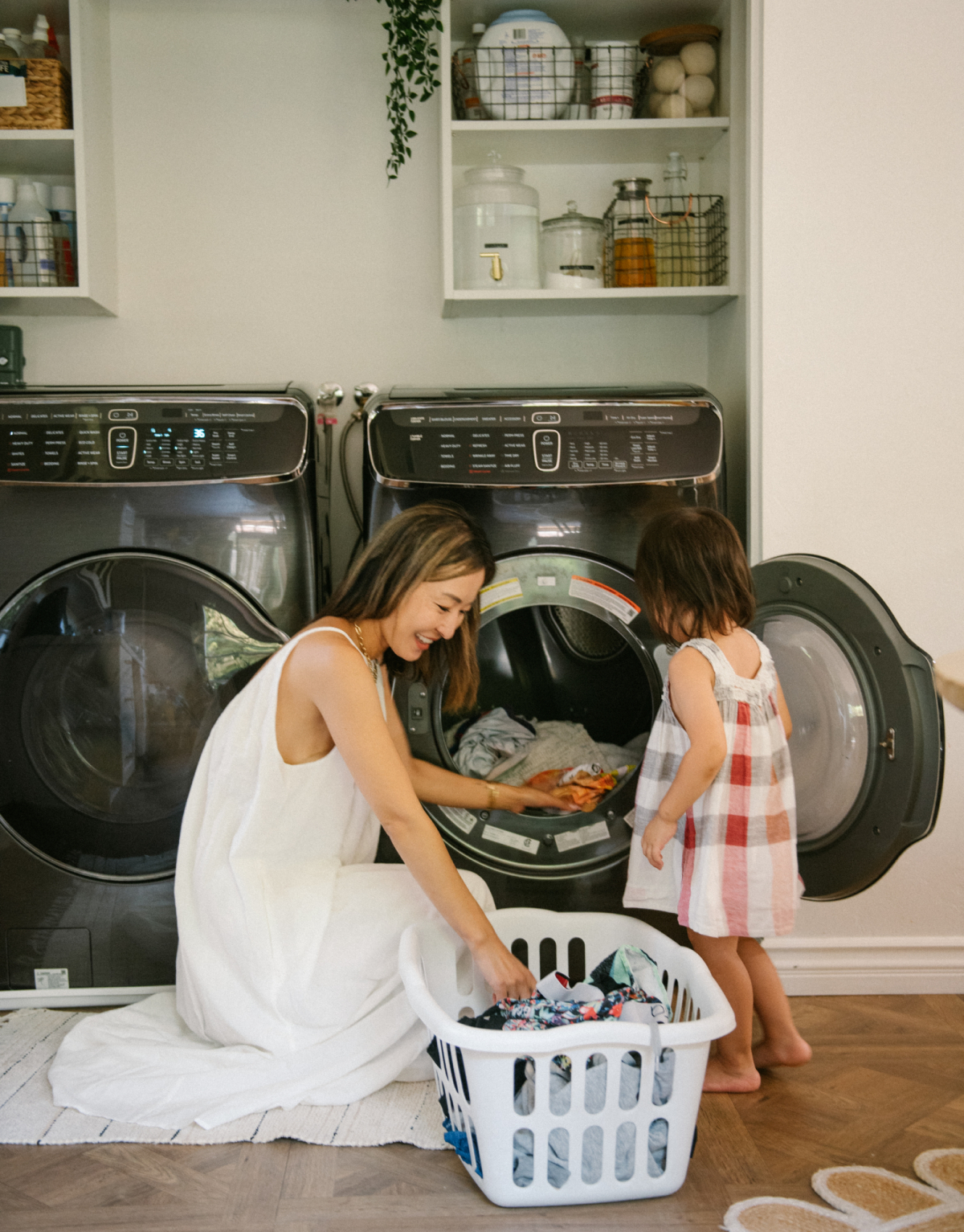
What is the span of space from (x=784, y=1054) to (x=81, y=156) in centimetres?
210

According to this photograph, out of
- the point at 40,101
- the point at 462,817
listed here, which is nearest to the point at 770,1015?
the point at 462,817

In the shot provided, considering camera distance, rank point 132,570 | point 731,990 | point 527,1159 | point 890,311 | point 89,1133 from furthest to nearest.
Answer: point 890,311, point 132,570, point 731,990, point 89,1133, point 527,1159

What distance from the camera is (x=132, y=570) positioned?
1.78 metres

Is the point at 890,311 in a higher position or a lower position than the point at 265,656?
higher

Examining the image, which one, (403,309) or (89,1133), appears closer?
(89,1133)

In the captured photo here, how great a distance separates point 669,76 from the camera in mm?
2150

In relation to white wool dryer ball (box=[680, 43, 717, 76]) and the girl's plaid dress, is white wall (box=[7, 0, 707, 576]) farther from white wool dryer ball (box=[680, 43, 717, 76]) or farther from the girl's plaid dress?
the girl's plaid dress

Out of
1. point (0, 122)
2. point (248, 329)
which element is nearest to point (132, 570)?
point (248, 329)

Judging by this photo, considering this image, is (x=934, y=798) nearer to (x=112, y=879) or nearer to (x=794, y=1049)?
(x=794, y=1049)

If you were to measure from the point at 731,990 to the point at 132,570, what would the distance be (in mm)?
1194

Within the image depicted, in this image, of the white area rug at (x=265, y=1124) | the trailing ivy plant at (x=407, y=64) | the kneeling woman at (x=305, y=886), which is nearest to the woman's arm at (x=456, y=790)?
the kneeling woman at (x=305, y=886)

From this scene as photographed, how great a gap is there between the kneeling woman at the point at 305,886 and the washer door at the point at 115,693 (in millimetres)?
143

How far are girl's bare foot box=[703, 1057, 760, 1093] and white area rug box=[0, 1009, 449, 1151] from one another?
16.7 inches

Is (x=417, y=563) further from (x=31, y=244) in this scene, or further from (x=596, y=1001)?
(x=31, y=244)
